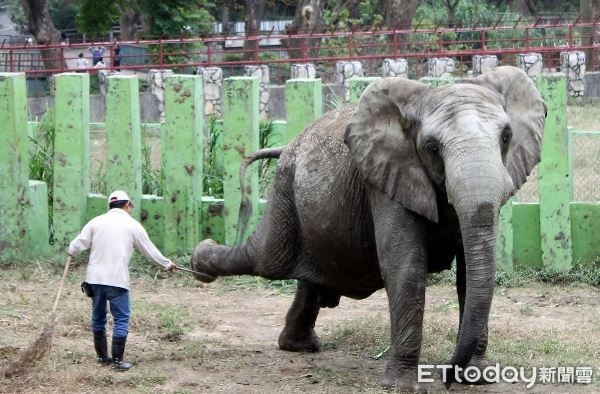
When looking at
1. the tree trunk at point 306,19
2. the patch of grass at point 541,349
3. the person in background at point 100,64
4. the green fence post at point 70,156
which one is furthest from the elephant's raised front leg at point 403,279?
the tree trunk at point 306,19

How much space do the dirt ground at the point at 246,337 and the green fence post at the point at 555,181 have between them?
1.34 feet

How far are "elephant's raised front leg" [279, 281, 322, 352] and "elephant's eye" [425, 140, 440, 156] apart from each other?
76.3 inches

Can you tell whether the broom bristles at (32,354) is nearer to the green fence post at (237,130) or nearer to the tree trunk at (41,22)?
the green fence post at (237,130)

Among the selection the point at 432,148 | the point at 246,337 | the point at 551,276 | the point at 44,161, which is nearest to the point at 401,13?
the point at 44,161

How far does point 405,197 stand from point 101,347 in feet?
6.91

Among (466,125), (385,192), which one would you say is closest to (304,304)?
(385,192)

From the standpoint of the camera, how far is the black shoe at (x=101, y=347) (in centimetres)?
739

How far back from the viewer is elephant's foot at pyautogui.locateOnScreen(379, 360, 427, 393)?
6.75 meters

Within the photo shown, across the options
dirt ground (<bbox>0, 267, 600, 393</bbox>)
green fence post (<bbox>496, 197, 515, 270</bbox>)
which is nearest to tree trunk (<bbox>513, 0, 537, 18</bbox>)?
green fence post (<bbox>496, 197, 515, 270</bbox>)

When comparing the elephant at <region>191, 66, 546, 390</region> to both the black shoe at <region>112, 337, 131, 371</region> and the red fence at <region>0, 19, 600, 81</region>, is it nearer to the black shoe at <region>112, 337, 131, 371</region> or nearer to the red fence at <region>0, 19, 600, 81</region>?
the black shoe at <region>112, 337, 131, 371</region>

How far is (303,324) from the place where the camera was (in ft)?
26.7

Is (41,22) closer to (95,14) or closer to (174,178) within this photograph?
(95,14)

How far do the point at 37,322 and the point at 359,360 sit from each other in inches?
94.0

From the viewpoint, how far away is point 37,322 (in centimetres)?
876
